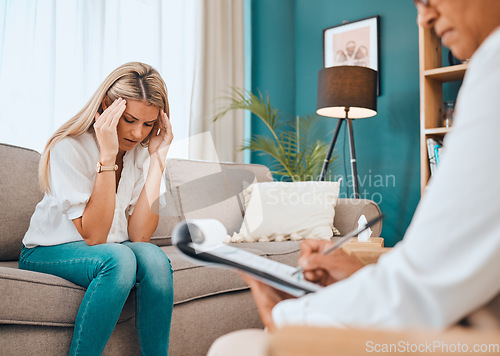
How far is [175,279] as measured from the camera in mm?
1556

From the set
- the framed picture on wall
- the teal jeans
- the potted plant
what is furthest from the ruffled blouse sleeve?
the framed picture on wall

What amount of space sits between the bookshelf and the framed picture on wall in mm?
590

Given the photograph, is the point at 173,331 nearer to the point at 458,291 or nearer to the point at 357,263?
the point at 357,263

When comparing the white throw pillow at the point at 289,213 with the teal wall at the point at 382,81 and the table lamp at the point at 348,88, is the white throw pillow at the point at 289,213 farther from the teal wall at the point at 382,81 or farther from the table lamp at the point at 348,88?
the teal wall at the point at 382,81

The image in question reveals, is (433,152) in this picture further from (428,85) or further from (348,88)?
(348,88)

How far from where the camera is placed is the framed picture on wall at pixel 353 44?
3430 millimetres

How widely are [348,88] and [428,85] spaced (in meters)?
0.48

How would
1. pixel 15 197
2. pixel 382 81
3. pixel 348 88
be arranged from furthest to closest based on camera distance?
pixel 382 81, pixel 348 88, pixel 15 197

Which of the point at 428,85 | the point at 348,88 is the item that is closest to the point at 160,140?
the point at 348,88

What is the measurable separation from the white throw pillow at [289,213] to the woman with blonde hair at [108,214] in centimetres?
69

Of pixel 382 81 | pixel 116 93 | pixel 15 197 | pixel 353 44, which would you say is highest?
pixel 353 44

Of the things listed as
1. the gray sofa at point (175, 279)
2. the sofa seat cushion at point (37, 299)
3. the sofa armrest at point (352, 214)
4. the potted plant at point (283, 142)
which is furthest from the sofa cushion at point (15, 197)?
the potted plant at point (283, 142)

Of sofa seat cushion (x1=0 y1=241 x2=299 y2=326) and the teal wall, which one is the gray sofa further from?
the teal wall

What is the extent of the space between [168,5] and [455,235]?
2.94m
